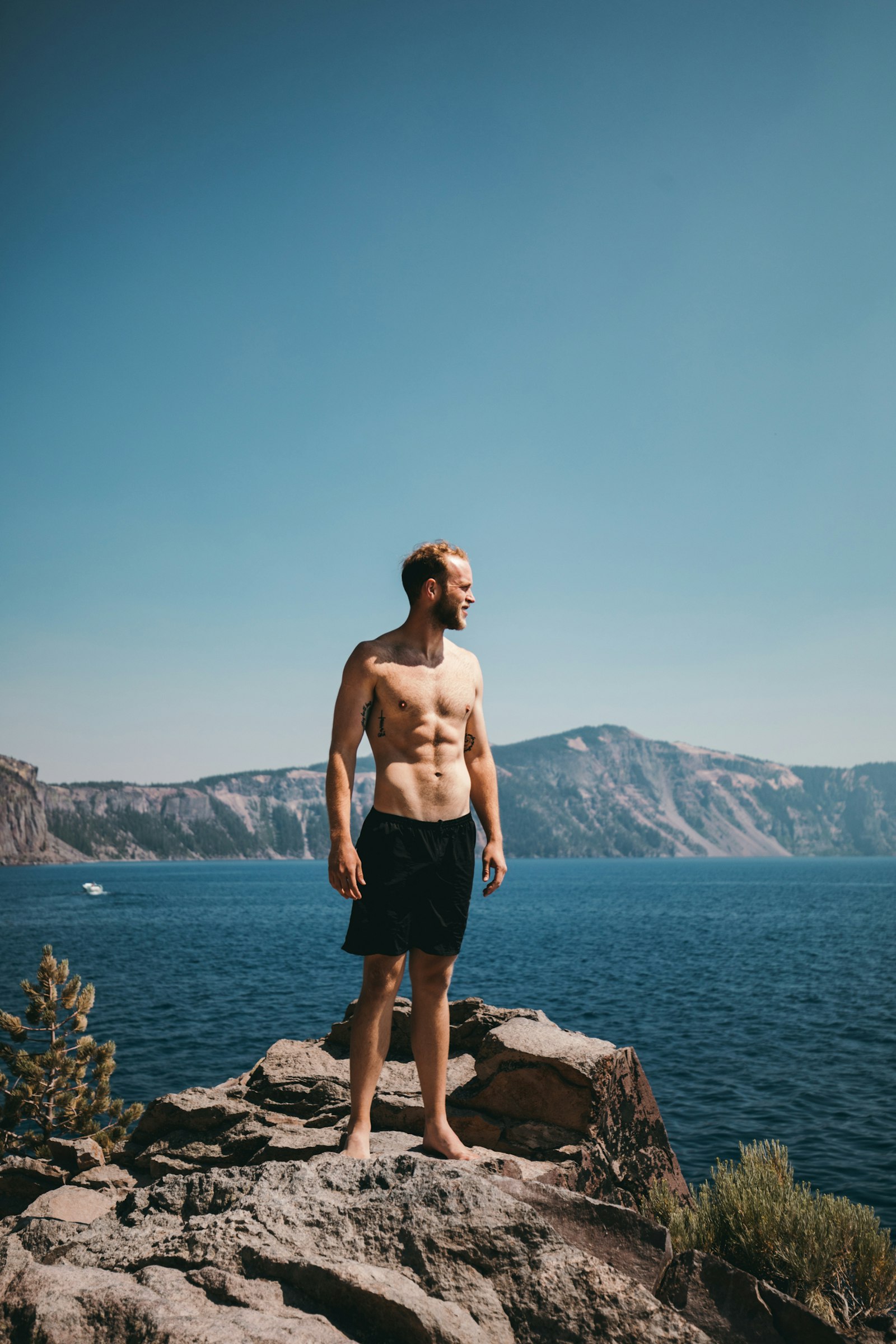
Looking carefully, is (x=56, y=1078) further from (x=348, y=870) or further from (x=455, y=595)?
(x=455, y=595)

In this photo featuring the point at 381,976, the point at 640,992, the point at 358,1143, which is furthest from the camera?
the point at 640,992

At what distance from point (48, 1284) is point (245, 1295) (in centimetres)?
65

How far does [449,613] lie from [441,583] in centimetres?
18

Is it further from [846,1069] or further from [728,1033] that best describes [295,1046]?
[728,1033]

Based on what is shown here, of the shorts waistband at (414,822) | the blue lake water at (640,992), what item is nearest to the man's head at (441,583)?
the shorts waistband at (414,822)

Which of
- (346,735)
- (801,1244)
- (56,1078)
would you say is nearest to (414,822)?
(346,735)

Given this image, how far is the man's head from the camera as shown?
489 centimetres

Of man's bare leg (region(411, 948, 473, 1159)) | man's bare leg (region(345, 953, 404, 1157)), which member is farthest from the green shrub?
man's bare leg (region(345, 953, 404, 1157))

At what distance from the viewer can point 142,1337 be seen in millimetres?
2484

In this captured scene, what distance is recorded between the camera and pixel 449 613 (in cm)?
492

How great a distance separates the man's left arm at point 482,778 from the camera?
5.20 meters

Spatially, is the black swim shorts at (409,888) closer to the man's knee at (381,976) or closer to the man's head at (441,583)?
the man's knee at (381,976)

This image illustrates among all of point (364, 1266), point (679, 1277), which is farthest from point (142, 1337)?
point (679, 1277)

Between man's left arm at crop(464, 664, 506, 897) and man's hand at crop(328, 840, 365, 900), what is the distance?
38.4 inches
